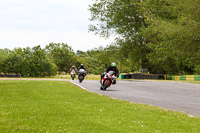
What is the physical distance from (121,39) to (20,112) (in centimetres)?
4147

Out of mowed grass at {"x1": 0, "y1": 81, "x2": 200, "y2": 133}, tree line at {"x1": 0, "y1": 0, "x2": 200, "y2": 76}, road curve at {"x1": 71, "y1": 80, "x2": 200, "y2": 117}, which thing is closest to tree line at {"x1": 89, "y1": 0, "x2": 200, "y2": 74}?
tree line at {"x1": 0, "y1": 0, "x2": 200, "y2": 76}

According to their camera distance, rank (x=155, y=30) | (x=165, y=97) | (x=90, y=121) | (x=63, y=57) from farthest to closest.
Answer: (x=63, y=57), (x=155, y=30), (x=165, y=97), (x=90, y=121)

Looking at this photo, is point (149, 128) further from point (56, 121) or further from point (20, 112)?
point (20, 112)

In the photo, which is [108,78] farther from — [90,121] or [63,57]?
[63,57]

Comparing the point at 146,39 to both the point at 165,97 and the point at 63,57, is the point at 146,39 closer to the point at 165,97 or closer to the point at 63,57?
the point at 165,97

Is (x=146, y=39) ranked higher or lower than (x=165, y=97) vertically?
higher

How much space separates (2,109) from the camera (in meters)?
10.7

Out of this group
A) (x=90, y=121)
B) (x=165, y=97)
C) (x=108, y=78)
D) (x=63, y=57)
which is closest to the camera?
(x=90, y=121)

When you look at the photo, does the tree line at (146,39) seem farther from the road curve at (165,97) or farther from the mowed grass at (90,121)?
the mowed grass at (90,121)

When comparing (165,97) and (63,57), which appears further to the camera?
(63,57)

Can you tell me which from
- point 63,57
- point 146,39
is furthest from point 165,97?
point 63,57

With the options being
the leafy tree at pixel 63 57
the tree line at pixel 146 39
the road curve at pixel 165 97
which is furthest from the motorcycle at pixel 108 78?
the leafy tree at pixel 63 57

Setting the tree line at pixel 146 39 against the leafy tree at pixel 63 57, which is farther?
the leafy tree at pixel 63 57

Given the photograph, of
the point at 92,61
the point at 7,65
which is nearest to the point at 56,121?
the point at 7,65
